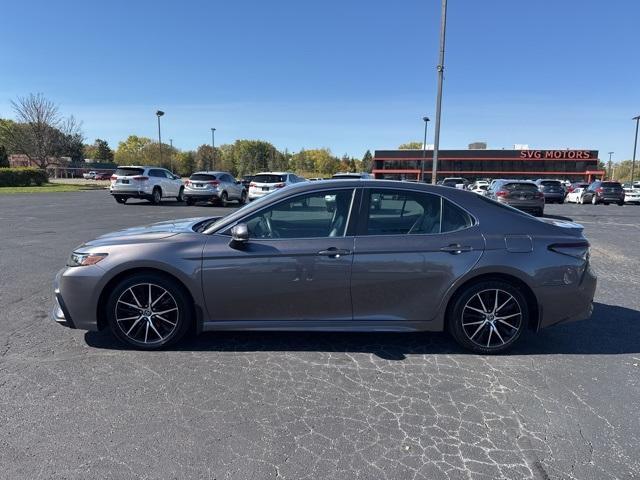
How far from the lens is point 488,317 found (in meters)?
4.07

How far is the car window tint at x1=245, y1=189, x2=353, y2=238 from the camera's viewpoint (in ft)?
13.3

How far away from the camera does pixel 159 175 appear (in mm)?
22828

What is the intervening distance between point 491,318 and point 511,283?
366 mm

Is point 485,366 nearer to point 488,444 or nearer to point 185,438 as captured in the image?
point 488,444

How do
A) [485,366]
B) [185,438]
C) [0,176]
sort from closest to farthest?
[185,438], [485,366], [0,176]

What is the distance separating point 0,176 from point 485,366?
4410 centimetres

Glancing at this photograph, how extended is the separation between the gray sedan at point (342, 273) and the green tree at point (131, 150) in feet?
303

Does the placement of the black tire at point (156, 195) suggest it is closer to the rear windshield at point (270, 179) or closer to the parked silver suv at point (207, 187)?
the parked silver suv at point (207, 187)

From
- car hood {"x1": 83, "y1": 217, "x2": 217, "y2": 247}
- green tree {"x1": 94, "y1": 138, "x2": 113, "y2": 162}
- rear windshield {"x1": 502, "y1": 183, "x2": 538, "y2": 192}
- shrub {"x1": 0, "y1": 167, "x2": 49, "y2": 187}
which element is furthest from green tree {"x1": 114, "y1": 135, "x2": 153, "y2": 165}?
car hood {"x1": 83, "y1": 217, "x2": 217, "y2": 247}

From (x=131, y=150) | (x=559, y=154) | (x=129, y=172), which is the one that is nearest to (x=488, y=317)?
(x=129, y=172)

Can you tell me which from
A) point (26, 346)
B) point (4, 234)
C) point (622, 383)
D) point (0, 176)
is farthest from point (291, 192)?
point (0, 176)

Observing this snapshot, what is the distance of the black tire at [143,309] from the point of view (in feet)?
13.1

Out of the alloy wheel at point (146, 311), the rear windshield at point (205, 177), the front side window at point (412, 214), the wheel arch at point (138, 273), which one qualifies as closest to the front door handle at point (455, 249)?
the front side window at point (412, 214)

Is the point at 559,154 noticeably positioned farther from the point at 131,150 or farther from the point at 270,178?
the point at 131,150
